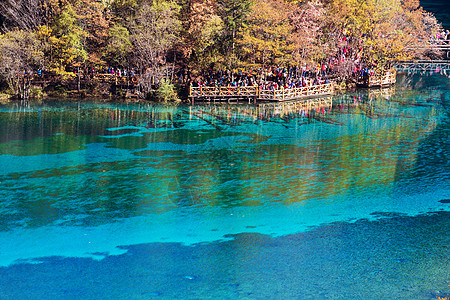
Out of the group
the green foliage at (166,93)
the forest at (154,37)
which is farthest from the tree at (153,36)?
the green foliage at (166,93)

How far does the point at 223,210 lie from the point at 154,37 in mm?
36415

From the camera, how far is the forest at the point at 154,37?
51.4 metres

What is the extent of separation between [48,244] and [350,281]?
11279 millimetres

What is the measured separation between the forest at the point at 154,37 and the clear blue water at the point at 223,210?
1427 cm

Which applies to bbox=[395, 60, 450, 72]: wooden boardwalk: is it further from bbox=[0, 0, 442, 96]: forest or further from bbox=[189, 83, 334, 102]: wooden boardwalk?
bbox=[189, 83, 334, 102]: wooden boardwalk

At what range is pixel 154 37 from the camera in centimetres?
5225

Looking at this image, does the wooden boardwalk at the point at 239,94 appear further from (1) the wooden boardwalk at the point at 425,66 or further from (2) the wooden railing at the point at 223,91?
(1) the wooden boardwalk at the point at 425,66

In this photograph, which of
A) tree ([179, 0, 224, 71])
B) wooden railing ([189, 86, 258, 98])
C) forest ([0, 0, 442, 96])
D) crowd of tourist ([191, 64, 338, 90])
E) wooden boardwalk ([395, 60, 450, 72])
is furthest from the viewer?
wooden boardwalk ([395, 60, 450, 72])

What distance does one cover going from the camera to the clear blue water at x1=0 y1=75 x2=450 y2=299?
14531 mm

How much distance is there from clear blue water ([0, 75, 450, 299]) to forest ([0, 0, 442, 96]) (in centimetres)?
1427

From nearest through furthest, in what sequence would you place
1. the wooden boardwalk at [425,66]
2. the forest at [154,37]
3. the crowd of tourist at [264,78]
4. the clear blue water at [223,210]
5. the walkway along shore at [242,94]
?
Answer: 1. the clear blue water at [223,210]
2. the forest at [154,37]
3. the walkway along shore at [242,94]
4. the crowd of tourist at [264,78]
5. the wooden boardwalk at [425,66]

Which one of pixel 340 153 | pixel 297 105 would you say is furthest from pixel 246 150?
pixel 297 105

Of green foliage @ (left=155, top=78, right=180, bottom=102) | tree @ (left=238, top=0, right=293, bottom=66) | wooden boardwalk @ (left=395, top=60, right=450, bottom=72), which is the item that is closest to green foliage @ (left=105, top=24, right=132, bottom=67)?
green foliage @ (left=155, top=78, right=180, bottom=102)

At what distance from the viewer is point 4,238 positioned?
17.6 m
